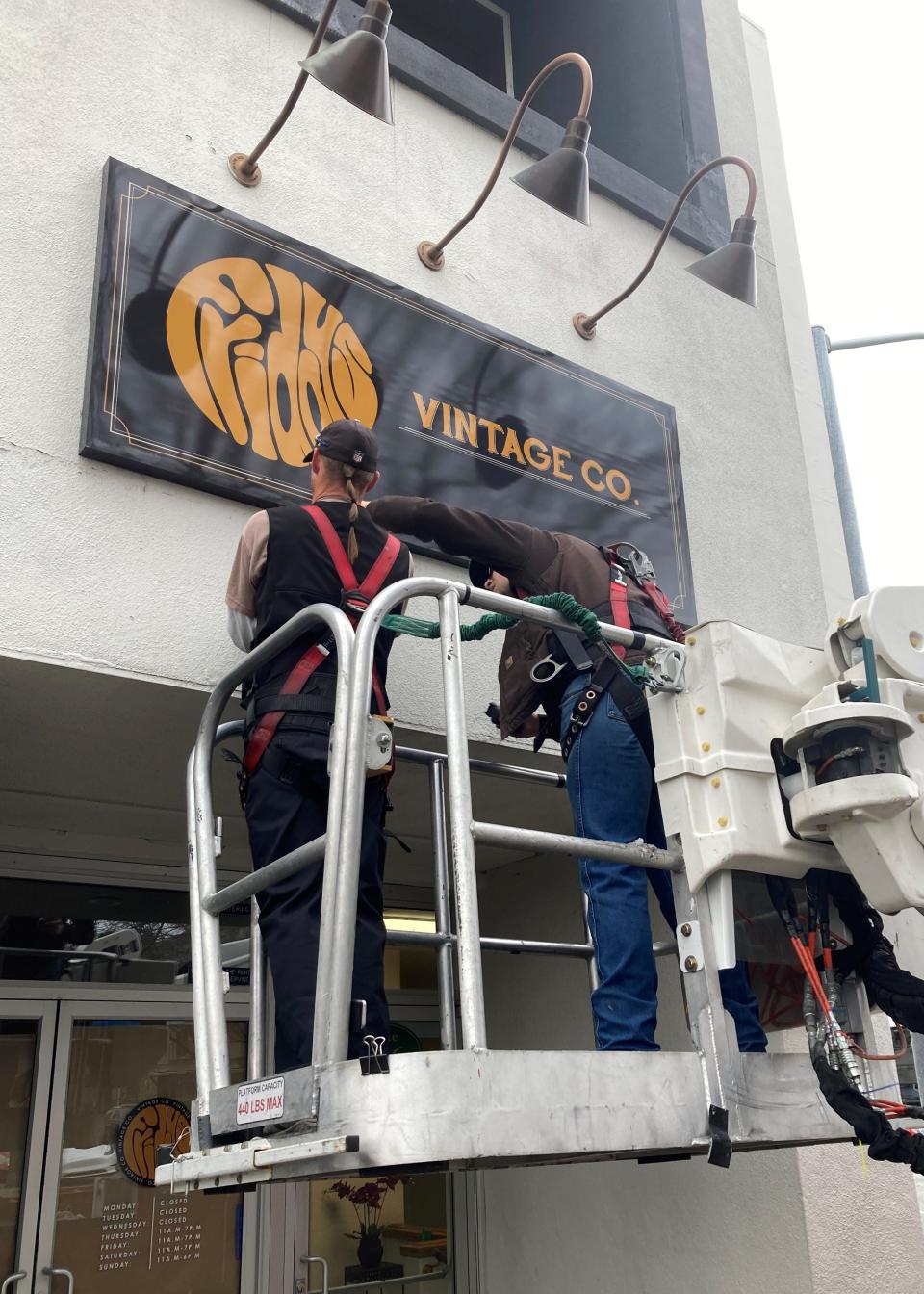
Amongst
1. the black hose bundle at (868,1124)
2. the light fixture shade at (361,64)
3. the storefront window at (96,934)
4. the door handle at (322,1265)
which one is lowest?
the door handle at (322,1265)

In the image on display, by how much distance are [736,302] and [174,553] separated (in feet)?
13.3

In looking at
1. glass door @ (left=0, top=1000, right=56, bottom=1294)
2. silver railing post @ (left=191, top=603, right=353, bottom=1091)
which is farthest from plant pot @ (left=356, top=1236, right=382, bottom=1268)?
silver railing post @ (left=191, top=603, right=353, bottom=1091)

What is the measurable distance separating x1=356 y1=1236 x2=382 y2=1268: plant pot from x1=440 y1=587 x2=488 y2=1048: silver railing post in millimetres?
4001

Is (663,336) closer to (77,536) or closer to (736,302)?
(736,302)

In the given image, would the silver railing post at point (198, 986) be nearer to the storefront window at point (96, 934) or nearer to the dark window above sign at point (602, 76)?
the storefront window at point (96, 934)

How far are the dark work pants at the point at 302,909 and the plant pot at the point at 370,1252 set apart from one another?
3.48m

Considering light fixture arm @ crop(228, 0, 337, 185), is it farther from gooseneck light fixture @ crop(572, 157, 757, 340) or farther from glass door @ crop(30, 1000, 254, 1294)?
glass door @ crop(30, 1000, 254, 1294)

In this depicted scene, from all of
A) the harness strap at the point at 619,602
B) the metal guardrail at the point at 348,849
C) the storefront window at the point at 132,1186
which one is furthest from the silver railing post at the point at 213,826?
the storefront window at the point at 132,1186

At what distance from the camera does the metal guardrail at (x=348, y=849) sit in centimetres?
240

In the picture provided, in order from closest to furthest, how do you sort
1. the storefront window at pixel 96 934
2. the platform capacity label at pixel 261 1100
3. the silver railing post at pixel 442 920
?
the platform capacity label at pixel 261 1100 < the silver railing post at pixel 442 920 < the storefront window at pixel 96 934

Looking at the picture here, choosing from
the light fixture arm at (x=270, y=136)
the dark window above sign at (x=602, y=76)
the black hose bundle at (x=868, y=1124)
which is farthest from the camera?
the dark window above sign at (x=602, y=76)

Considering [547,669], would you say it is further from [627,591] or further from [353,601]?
[353,601]

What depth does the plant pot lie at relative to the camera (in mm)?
5824

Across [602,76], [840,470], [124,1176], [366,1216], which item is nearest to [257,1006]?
[124,1176]
